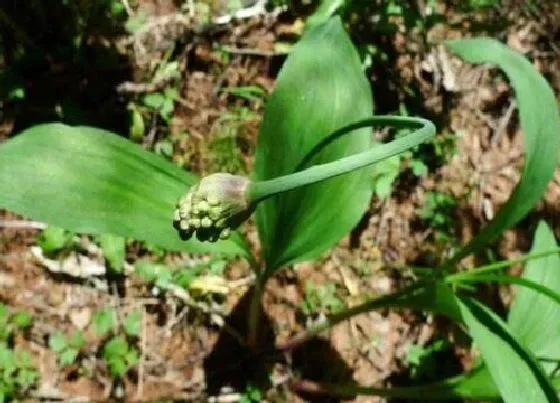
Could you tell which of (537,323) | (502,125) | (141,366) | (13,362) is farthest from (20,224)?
(502,125)

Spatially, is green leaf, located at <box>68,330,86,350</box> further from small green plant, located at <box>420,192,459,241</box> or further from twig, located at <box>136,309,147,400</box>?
small green plant, located at <box>420,192,459,241</box>

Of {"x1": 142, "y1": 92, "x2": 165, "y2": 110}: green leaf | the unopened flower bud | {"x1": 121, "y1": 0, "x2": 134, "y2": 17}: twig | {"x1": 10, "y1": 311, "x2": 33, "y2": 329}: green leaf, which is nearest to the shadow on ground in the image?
{"x1": 10, "y1": 311, "x2": 33, "y2": 329}: green leaf

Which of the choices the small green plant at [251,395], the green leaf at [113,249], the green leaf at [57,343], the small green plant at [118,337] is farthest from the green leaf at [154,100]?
the small green plant at [251,395]

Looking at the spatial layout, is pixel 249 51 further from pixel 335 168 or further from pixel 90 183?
pixel 335 168

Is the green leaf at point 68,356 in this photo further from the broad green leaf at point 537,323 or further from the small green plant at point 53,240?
the broad green leaf at point 537,323

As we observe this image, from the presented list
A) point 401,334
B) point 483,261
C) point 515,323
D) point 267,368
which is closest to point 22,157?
point 267,368
